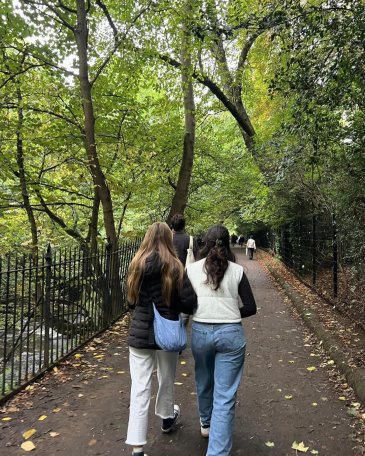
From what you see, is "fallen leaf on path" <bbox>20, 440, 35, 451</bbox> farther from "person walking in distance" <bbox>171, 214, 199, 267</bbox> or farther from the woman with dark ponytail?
"person walking in distance" <bbox>171, 214, 199, 267</bbox>

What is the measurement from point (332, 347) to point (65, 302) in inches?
156

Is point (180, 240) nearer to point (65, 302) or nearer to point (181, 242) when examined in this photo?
point (181, 242)

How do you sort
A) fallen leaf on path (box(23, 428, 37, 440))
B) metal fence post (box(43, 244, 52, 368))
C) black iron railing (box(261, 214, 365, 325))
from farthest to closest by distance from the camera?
1. black iron railing (box(261, 214, 365, 325))
2. metal fence post (box(43, 244, 52, 368))
3. fallen leaf on path (box(23, 428, 37, 440))

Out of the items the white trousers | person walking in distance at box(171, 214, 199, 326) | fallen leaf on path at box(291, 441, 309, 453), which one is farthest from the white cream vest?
person walking in distance at box(171, 214, 199, 326)

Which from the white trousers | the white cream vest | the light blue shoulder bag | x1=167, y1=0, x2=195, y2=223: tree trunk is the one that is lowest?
the white trousers

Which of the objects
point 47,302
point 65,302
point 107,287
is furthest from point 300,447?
point 107,287

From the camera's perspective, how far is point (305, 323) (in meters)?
8.45

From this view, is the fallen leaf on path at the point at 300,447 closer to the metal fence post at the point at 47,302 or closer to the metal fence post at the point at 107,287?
the metal fence post at the point at 47,302

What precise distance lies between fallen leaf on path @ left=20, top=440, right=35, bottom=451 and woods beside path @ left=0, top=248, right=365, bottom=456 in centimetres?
3

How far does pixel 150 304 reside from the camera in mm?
3348

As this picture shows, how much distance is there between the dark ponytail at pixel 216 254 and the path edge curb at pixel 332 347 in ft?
7.94

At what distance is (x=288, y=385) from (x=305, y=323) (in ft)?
11.7

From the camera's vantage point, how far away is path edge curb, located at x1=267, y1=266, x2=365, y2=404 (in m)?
4.63

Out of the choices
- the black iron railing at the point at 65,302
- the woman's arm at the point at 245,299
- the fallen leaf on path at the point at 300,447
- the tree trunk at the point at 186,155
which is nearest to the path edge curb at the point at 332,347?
the fallen leaf on path at the point at 300,447
